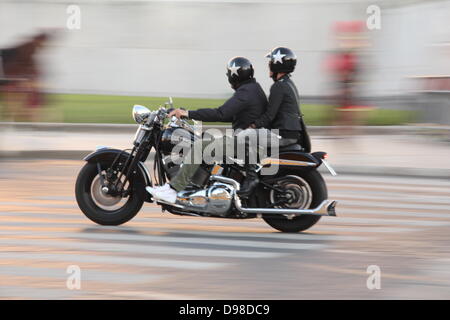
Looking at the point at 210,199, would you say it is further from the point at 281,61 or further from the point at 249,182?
the point at 281,61

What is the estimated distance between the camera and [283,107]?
8.85 metres

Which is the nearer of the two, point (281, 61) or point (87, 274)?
point (87, 274)

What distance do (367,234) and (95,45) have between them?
25530mm

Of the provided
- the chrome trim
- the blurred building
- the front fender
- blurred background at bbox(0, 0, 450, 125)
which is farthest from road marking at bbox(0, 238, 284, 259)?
the blurred building

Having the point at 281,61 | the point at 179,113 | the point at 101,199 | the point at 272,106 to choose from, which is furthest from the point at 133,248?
the point at 281,61

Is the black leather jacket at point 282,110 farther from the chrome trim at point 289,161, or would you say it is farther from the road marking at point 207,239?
the road marking at point 207,239

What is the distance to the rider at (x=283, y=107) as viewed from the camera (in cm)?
880

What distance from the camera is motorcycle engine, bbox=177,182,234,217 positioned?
872 centimetres

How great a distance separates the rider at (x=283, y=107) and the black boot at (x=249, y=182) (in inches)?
15.6

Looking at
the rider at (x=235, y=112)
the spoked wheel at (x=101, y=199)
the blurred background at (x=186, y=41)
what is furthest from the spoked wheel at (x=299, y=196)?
the blurred background at (x=186, y=41)

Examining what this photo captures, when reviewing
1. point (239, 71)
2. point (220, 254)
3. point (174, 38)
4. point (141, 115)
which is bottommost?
point (220, 254)

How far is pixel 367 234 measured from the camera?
8953 mm

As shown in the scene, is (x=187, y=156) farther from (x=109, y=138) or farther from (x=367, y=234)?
(x=109, y=138)

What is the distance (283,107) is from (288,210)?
973 millimetres
